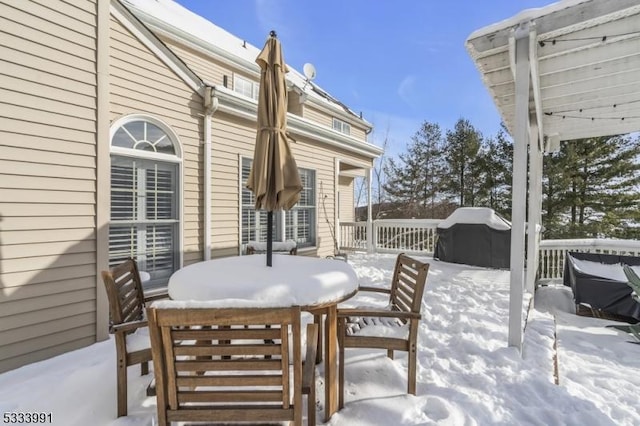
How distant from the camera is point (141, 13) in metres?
5.22

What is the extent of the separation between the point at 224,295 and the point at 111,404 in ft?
3.91

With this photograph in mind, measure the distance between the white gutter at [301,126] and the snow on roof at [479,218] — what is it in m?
2.81

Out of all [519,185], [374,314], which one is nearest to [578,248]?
[519,185]

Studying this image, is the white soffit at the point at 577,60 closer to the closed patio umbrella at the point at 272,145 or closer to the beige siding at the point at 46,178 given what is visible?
the closed patio umbrella at the point at 272,145

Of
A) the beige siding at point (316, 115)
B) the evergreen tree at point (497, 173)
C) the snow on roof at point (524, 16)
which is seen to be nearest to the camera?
the snow on roof at point (524, 16)

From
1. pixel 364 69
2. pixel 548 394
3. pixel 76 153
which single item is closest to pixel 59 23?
pixel 76 153

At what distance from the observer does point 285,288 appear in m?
1.82

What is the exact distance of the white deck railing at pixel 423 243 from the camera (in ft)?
19.7

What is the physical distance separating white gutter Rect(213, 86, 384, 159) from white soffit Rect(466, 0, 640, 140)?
3296 mm

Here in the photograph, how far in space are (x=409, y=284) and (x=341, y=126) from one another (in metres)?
8.66

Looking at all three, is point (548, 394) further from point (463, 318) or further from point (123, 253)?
point (123, 253)

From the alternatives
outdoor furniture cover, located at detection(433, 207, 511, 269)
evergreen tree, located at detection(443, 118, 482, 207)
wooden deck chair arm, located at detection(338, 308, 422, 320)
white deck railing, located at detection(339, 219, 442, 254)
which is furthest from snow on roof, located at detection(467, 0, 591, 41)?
evergreen tree, located at detection(443, 118, 482, 207)

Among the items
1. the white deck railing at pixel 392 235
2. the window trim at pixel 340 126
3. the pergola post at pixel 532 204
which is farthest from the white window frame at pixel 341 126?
the pergola post at pixel 532 204

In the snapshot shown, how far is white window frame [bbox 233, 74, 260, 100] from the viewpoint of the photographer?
280 inches
